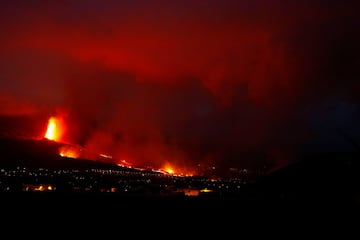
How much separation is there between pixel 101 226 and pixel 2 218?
615 cm

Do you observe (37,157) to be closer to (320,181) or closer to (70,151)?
(70,151)

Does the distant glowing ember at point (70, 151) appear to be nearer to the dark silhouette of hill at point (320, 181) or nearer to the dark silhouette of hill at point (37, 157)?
the dark silhouette of hill at point (37, 157)

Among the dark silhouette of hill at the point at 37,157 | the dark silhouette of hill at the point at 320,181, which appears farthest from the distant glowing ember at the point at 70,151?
the dark silhouette of hill at the point at 320,181

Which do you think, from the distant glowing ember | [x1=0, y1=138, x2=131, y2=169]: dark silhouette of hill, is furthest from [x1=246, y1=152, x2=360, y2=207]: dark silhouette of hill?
the distant glowing ember

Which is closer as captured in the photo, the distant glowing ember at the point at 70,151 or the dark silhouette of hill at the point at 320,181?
the dark silhouette of hill at the point at 320,181

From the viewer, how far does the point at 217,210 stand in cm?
3247

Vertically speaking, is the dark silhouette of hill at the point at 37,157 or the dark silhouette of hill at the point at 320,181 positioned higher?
the dark silhouette of hill at the point at 37,157

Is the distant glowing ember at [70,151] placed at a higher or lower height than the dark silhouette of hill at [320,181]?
higher

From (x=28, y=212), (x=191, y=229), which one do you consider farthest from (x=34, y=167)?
A: (x=191, y=229)

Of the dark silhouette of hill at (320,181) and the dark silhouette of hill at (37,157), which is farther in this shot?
the dark silhouette of hill at (37,157)

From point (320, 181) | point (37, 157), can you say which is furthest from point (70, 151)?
point (320, 181)

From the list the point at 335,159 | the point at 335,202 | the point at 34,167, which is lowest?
the point at 335,202

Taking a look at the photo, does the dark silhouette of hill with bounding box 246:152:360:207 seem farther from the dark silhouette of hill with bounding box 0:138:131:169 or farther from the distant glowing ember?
the distant glowing ember

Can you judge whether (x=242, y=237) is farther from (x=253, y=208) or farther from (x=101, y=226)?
(x=253, y=208)
